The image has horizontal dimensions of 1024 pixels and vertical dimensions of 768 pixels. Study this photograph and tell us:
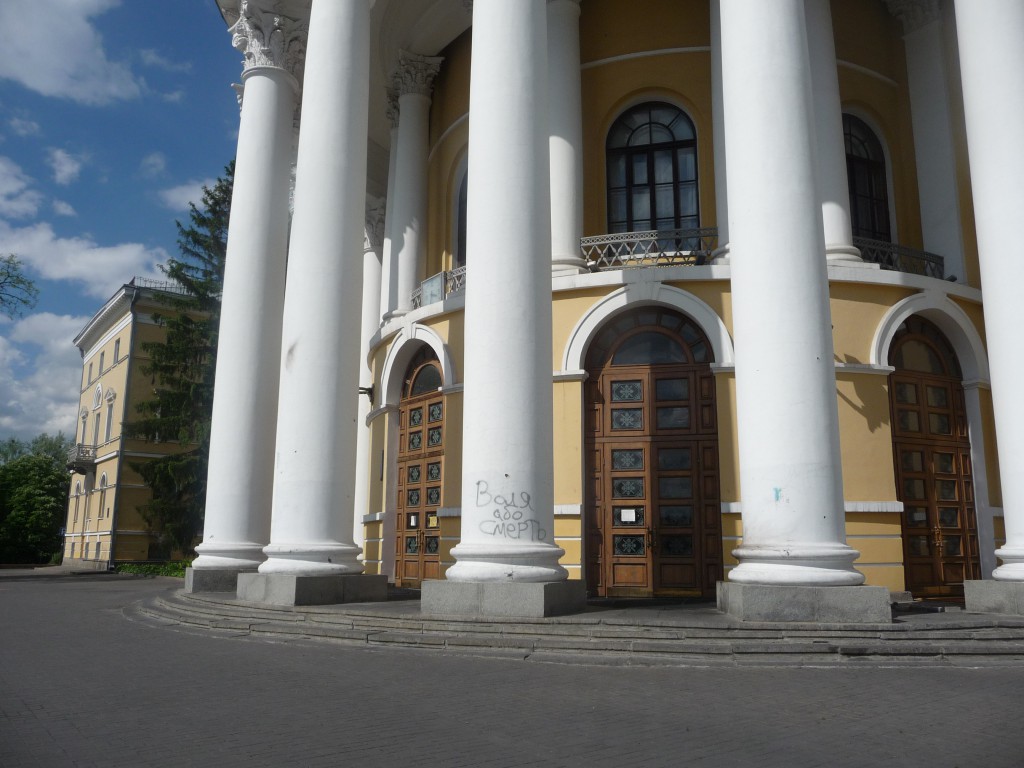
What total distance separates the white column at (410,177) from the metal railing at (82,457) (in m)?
37.5

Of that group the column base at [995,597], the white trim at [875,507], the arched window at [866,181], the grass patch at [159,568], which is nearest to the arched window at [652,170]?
the arched window at [866,181]

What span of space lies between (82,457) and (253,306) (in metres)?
39.4

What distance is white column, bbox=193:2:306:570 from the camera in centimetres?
1647

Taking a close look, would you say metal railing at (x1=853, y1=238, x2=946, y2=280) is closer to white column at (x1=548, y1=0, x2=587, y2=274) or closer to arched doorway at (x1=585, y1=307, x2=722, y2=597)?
arched doorway at (x1=585, y1=307, x2=722, y2=597)

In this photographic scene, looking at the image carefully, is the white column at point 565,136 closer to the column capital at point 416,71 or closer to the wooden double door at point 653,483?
the wooden double door at point 653,483

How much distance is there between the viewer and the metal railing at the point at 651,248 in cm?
1616

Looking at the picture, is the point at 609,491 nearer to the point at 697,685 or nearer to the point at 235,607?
the point at 235,607

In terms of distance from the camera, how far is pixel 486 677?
7.88m

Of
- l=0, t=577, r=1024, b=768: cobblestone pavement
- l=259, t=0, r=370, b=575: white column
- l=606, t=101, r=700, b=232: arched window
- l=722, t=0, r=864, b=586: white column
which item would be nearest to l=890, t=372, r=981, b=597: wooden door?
l=606, t=101, r=700, b=232: arched window

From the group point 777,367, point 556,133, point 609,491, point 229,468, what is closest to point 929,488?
point 609,491

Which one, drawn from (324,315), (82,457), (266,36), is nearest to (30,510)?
(82,457)

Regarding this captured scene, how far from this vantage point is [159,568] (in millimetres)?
36344

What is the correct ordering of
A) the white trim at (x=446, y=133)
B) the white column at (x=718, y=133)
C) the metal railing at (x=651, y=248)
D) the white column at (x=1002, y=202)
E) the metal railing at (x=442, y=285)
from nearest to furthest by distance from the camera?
1. the white column at (x=1002, y=202)
2. the white column at (x=718, y=133)
3. the metal railing at (x=651, y=248)
4. the metal railing at (x=442, y=285)
5. the white trim at (x=446, y=133)

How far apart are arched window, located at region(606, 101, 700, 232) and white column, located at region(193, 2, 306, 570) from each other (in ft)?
22.8
